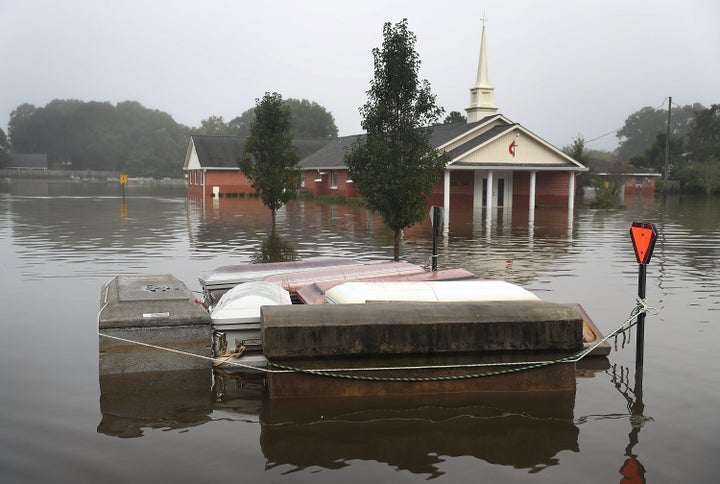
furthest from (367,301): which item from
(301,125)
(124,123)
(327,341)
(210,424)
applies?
(124,123)

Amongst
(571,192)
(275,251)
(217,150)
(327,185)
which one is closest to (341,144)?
(327,185)

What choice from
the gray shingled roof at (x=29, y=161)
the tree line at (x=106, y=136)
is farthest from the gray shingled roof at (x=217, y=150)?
the gray shingled roof at (x=29, y=161)

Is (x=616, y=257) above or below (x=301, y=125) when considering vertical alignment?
below

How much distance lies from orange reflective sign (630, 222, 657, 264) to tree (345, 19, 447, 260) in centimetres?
697

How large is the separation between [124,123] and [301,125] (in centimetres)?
7458

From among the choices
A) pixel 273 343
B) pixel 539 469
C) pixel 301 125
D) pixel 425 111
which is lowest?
pixel 539 469

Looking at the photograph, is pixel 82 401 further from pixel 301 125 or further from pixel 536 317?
pixel 301 125

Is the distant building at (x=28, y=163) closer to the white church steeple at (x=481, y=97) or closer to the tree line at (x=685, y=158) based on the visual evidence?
the tree line at (x=685, y=158)

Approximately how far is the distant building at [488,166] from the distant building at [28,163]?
347ft

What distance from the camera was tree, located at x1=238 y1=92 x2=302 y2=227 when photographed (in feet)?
74.6

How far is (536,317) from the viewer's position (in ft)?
23.5

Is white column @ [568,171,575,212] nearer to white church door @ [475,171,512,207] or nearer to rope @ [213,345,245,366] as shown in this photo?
white church door @ [475,171,512,207]

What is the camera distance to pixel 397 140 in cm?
1465

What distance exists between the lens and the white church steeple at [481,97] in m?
48.5
